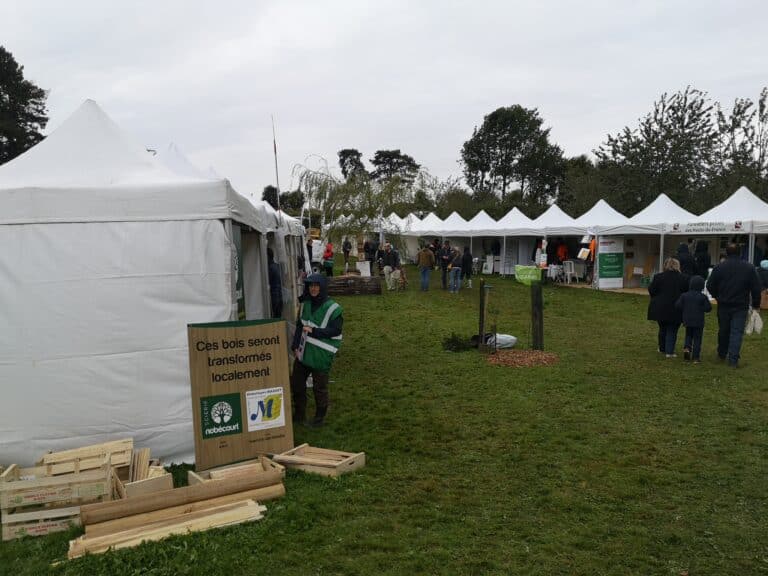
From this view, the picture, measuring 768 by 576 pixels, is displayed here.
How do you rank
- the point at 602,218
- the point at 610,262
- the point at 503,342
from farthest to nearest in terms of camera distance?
the point at 602,218 → the point at 610,262 → the point at 503,342

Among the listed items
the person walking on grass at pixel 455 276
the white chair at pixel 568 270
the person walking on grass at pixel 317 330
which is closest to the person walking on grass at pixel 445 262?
the person walking on grass at pixel 455 276

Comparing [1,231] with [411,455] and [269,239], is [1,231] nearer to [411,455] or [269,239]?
[411,455]

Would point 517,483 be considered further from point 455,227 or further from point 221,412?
point 455,227

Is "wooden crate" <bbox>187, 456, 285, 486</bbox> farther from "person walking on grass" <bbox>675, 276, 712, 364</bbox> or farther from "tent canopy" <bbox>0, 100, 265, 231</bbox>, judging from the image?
"person walking on grass" <bbox>675, 276, 712, 364</bbox>

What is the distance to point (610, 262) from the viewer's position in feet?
69.7

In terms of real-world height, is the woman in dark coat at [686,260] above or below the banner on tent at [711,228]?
below

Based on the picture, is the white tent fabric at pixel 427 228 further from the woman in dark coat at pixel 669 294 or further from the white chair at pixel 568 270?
the woman in dark coat at pixel 669 294

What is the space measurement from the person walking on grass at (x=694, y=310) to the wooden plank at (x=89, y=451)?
8073mm

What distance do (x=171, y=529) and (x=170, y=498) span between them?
324 mm

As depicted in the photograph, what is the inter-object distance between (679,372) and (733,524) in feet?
16.3

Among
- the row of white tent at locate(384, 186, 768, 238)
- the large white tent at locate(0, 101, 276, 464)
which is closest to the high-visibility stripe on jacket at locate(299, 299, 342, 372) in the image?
the large white tent at locate(0, 101, 276, 464)

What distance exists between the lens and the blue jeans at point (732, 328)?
880 cm

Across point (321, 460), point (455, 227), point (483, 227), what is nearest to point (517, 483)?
point (321, 460)

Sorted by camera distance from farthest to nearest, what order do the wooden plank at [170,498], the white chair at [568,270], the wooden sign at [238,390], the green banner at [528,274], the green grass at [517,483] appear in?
the white chair at [568,270] < the green banner at [528,274] < the wooden sign at [238,390] < the wooden plank at [170,498] < the green grass at [517,483]
